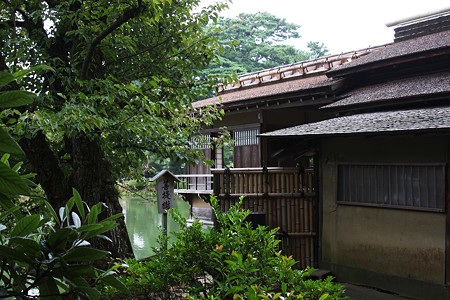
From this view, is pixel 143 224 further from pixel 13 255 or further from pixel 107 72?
pixel 13 255

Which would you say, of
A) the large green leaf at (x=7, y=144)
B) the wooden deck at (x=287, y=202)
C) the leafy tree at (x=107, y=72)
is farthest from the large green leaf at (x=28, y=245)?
the wooden deck at (x=287, y=202)

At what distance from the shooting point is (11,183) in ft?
3.62

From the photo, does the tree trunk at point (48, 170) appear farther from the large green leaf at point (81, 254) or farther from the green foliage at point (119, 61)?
the large green leaf at point (81, 254)

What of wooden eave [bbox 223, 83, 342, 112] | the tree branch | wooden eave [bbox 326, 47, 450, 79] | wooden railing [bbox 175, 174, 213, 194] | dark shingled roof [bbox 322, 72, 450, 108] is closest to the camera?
the tree branch

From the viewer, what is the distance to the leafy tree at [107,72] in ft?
14.8

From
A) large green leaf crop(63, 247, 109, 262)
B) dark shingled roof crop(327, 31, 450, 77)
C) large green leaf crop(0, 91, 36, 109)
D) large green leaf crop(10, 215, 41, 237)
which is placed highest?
dark shingled roof crop(327, 31, 450, 77)

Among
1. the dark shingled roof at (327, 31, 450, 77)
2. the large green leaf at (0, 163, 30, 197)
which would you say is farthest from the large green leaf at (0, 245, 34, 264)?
the dark shingled roof at (327, 31, 450, 77)

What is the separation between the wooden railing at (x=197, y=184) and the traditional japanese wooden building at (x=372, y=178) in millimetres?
4506

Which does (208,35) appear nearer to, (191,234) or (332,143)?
(332,143)

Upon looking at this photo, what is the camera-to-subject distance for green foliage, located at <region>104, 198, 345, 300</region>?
2047 millimetres

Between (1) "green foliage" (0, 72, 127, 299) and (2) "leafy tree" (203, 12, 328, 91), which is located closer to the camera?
(1) "green foliage" (0, 72, 127, 299)

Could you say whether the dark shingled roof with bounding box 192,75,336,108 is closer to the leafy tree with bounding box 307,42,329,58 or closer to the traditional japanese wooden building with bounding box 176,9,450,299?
the traditional japanese wooden building with bounding box 176,9,450,299

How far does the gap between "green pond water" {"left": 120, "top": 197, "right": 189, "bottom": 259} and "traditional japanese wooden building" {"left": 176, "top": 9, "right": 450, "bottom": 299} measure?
4278 mm

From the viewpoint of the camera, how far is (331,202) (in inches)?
263
